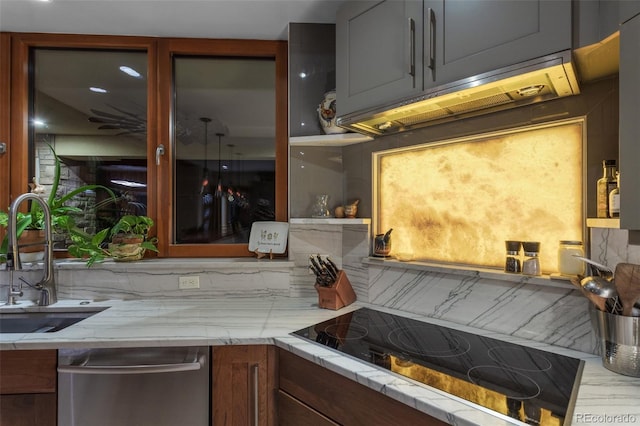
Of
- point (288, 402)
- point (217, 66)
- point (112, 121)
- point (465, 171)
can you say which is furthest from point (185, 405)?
point (217, 66)

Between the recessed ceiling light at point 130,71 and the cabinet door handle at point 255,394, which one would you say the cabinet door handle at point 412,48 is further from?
the recessed ceiling light at point 130,71

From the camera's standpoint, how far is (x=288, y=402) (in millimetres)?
1206

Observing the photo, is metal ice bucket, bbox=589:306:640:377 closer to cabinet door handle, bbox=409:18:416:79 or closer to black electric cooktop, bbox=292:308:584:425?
black electric cooktop, bbox=292:308:584:425

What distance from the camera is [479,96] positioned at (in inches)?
45.6

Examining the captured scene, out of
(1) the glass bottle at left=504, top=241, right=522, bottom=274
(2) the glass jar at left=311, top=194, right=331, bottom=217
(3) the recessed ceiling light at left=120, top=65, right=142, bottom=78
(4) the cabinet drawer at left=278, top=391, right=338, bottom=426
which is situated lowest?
(4) the cabinet drawer at left=278, top=391, right=338, bottom=426

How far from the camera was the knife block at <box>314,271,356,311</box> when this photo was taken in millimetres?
1609

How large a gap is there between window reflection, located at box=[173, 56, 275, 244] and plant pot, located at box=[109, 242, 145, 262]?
0.26 m

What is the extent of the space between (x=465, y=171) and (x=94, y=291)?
1.98 metres

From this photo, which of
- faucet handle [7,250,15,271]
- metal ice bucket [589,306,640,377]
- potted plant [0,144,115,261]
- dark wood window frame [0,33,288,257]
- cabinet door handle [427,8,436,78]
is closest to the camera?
metal ice bucket [589,306,640,377]

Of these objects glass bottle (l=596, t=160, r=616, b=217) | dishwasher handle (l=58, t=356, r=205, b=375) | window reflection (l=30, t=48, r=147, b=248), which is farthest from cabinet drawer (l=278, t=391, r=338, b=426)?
window reflection (l=30, t=48, r=147, b=248)

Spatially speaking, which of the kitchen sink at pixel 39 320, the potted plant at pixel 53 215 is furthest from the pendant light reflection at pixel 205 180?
the kitchen sink at pixel 39 320

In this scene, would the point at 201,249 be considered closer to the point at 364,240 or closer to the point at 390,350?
the point at 364,240

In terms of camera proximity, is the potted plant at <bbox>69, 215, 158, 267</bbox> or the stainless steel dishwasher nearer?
the stainless steel dishwasher

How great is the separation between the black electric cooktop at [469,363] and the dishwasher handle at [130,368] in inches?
16.9
